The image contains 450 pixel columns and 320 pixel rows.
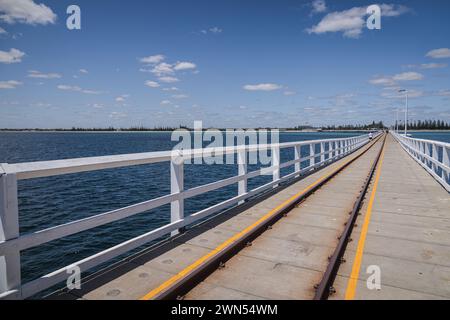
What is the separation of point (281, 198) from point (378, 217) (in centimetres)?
277

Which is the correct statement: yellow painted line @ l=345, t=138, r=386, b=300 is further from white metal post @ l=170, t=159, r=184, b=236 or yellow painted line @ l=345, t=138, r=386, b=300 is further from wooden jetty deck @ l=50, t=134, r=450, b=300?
white metal post @ l=170, t=159, r=184, b=236

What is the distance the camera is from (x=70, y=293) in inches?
158

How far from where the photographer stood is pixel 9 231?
3375 mm

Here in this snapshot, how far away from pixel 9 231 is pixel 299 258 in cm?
409

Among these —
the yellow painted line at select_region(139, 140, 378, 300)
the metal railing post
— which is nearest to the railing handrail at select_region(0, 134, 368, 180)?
the metal railing post

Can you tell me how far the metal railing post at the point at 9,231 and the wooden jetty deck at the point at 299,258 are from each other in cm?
67

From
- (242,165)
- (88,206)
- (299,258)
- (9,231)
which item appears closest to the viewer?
(9,231)

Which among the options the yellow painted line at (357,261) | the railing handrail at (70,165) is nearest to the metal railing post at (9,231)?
the railing handrail at (70,165)

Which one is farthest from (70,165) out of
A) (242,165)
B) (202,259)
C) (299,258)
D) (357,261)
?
(242,165)

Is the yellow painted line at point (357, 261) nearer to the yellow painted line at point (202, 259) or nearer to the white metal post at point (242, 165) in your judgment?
the yellow painted line at point (202, 259)

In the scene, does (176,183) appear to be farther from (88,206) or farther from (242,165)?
(88,206)

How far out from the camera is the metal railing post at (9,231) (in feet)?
10.9
